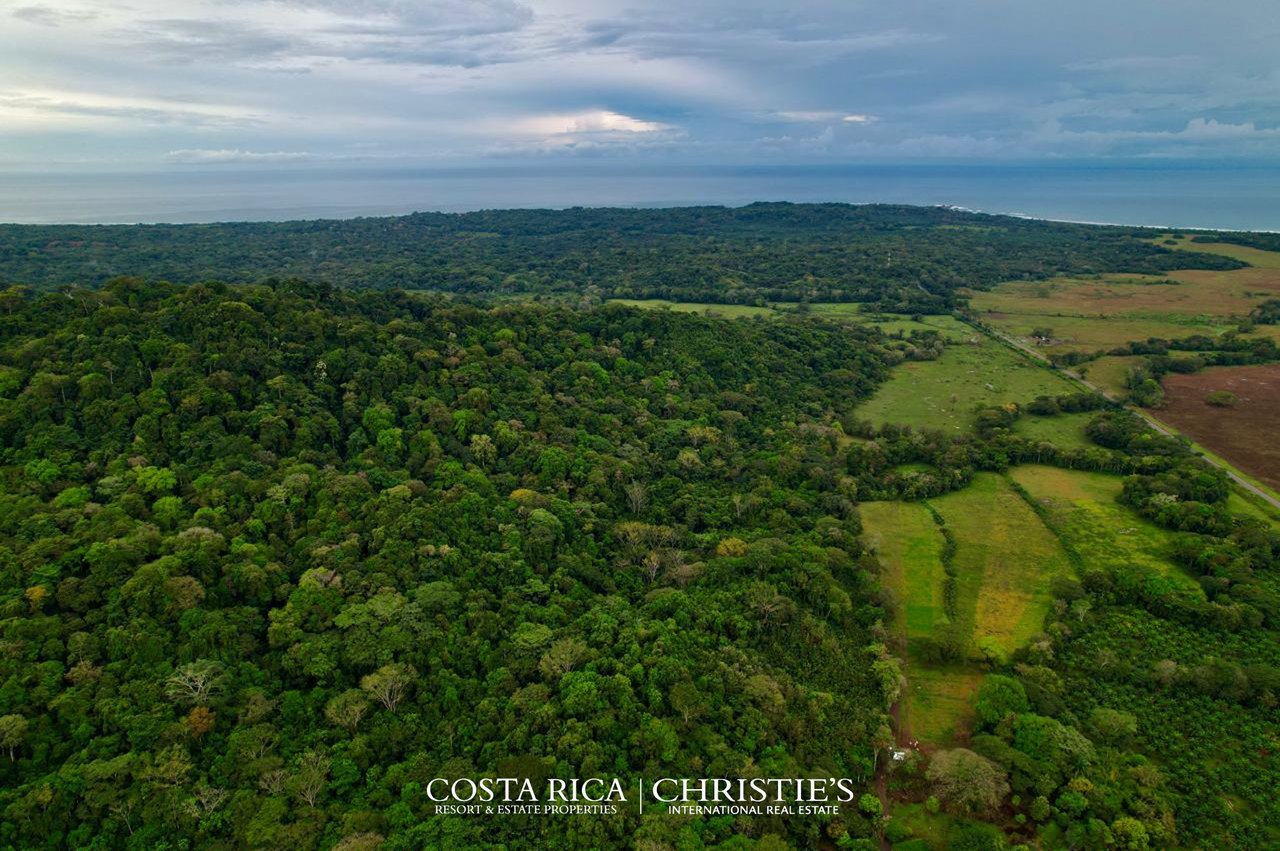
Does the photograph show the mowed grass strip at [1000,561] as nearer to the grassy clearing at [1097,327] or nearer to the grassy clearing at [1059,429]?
the grassy clearing at [1059,429]

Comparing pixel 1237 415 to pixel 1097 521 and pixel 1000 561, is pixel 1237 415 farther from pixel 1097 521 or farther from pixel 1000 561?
pixel 1000 561

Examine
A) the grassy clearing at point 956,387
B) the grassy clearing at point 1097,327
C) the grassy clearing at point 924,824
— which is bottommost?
the grassy clearing at point 924,824

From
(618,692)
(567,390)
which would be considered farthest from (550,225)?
(618,692)

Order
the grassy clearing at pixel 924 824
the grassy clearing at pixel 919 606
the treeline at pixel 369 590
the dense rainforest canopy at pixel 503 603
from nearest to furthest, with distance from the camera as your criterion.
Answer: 1. the treeline at pixel 369 590
2. the dense rainforest canopy at pixel 503 603
3. the grassy clearing at pixel 924 824
4. the grassy clearing at pixel 919 606

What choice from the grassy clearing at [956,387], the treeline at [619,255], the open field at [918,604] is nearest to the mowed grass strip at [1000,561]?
the open field at [918,604]

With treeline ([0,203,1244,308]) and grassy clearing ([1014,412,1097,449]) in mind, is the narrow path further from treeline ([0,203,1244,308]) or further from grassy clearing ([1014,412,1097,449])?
treeline ([0,203,1244,308])

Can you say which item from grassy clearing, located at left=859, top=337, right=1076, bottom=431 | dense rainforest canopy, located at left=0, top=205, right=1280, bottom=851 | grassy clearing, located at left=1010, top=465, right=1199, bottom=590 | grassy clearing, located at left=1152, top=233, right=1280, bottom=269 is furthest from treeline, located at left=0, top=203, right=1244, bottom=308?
grassy clearing, located at left=1010, top=465, right=1199, bottom=590

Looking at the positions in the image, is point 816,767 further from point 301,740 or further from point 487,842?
point 301,740
